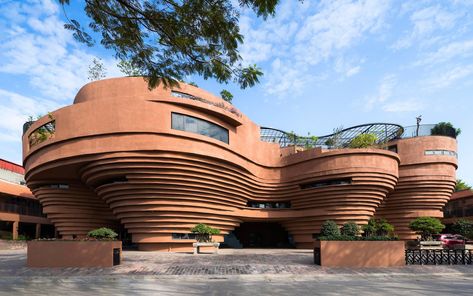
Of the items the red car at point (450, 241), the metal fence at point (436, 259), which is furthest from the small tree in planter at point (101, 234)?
the red car at point (450, 241)

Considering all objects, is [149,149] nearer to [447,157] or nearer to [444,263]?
[444,263]

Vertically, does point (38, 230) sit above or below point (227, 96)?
below

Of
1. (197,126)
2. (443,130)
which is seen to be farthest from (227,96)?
(443,130)

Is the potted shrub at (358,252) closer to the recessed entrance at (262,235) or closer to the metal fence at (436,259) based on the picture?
the metal fence at (436,259)

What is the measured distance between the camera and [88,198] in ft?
114

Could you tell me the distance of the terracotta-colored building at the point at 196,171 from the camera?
28.2 metres

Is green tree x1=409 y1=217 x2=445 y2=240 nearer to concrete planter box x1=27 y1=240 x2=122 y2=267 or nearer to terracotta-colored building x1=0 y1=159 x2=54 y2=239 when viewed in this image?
concrete planter box x1=27 y1=240 x2=122 y2=267

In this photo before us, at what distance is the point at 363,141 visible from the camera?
40062 mm

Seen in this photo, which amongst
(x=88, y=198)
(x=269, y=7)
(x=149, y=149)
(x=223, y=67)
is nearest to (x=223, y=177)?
(x=149, y=149)

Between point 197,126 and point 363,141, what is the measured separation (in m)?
19.3

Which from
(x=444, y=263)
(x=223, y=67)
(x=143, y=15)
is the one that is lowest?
(x=444, y=263)

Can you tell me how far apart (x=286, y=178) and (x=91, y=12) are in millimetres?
30786

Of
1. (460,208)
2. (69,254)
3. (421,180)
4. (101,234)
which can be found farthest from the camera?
(460,208)

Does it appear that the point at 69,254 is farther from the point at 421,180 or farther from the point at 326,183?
the point at 421,180
